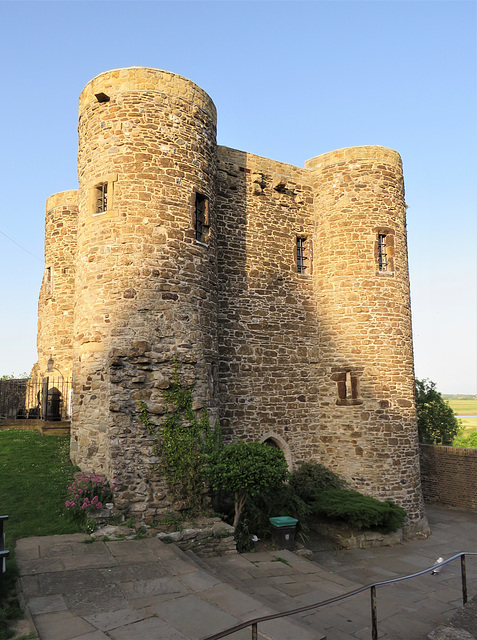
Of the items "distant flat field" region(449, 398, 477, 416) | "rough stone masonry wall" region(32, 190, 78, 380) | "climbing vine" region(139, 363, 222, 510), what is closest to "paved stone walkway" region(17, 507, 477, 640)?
"climbing vine" region(139, 363, 222, 510)

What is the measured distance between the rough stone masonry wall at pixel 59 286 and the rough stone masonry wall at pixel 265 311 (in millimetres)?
6569

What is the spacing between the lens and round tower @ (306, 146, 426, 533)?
14.5m

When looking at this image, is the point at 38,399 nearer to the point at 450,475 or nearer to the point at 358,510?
the point at 358,510

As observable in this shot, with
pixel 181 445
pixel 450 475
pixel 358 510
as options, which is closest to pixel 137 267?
pixel 181 445

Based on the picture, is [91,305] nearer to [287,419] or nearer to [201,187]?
[201,187]

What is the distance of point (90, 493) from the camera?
9.67 metres

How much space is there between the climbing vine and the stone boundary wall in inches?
424

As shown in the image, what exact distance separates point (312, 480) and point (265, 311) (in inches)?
200

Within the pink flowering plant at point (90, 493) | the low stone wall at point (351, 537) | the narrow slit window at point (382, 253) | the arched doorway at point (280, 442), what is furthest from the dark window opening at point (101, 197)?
the low stone wall at point (351, 537)

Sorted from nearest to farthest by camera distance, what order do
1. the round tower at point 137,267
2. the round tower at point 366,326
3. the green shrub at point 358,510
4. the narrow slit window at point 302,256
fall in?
the round tower at point 137,267 → the green shrub at point 358,510 → the round tower at point 366,326 → the narrow slit window at point 302,256

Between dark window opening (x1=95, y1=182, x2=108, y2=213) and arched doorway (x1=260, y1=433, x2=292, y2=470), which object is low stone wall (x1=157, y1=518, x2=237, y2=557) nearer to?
arched doorway (x1=260, y1=433, x2=292, y2=470)

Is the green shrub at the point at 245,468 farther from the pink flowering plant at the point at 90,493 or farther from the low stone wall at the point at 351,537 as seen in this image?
the low stone wall at the point at 351,537

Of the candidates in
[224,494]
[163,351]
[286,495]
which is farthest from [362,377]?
[163,351]

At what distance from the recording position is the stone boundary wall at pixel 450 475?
1728cm
